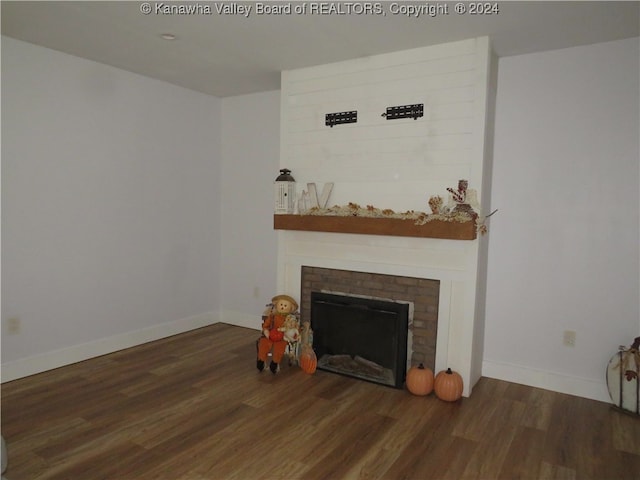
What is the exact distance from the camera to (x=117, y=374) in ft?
11.0

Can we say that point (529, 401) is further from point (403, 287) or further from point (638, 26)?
point (638, 26)

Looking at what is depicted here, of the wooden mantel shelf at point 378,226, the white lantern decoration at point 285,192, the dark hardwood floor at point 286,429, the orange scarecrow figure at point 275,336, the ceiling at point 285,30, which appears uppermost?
the ceiling at point 285,30

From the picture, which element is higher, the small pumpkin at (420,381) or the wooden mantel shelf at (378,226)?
the wooden mantel shelf at (378,226)

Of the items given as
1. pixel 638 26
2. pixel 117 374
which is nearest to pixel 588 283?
pixel 638 26

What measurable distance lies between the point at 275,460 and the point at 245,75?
122 inches

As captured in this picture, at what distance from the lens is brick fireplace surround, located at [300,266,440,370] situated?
10.4 feet

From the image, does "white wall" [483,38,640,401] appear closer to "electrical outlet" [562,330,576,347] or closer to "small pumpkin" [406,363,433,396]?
"electrical outlet" [562,330,576,347]

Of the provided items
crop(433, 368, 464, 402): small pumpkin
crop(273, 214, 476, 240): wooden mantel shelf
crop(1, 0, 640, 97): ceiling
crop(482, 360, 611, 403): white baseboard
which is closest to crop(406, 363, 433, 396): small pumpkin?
crop(433, 368, 464, 402): small pumpkin

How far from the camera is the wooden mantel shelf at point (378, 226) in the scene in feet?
9.58

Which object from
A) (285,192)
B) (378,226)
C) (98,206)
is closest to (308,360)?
(378,226)

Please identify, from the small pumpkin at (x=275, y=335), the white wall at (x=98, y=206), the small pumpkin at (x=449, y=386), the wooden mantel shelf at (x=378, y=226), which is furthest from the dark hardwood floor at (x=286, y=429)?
the wooden mantel shelf at (x=378, y=226)

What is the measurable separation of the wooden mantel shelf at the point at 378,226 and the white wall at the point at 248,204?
0.92 meters

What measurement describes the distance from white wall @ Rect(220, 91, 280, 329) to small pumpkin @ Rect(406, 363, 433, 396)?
Result: 1.89 metres

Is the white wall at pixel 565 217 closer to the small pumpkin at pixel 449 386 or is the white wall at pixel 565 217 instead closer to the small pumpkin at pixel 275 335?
the small pumpkin at pixel 449 386
